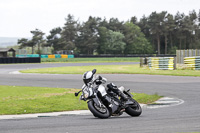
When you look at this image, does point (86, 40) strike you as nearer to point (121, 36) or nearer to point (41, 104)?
point (121, 36)

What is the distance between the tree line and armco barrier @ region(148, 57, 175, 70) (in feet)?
195

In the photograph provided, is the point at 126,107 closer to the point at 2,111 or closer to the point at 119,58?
the point at 2,111

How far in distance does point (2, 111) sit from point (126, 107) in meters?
4.26

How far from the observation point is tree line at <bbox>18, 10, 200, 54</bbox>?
4122 inches

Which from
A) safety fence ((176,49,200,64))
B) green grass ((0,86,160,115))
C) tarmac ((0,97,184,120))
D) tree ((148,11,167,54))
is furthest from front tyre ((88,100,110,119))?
tree ((148,11,167,54))

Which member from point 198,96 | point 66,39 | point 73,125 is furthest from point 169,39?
point 73,125

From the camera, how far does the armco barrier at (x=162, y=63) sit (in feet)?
120

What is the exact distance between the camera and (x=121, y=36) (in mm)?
111938

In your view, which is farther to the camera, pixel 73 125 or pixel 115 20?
pixel 115 20

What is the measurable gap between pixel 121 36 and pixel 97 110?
10343 cm

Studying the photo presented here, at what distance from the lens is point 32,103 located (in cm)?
1305

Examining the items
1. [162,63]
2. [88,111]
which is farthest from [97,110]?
[162,63]

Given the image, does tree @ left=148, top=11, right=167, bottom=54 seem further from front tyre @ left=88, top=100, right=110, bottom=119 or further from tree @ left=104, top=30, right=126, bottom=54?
front tyre @ left=88, top=100, right=110, bottom=119

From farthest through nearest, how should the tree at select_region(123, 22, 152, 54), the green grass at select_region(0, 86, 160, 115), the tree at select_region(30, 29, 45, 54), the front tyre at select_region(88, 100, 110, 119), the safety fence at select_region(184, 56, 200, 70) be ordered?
1. the tree at select_region(123, 22, 152, 54)
2. the tree at select_region(30, 29, 45, 54)
3. the safety fence at select_region(184, 56, 200, 70)
4. the green grass at select_region(0, 86, 160, 115)
5. the front tyre at select_region(88, 100, 110, 119)
